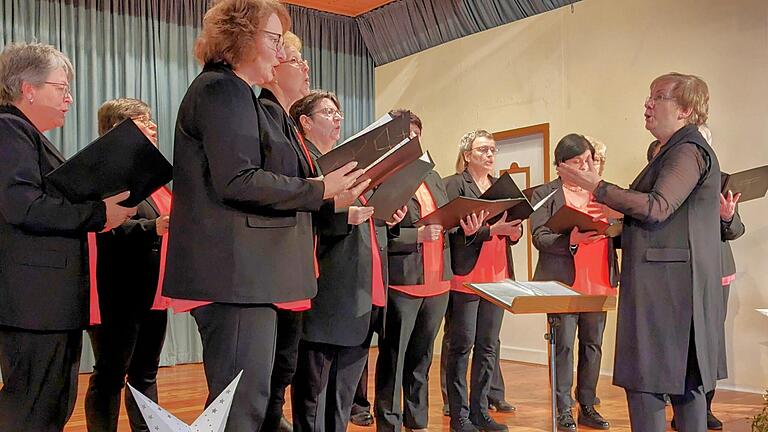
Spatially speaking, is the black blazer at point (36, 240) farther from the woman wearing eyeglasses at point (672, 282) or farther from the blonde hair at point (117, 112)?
the woman wearing eyeglasses at point (672, 282)

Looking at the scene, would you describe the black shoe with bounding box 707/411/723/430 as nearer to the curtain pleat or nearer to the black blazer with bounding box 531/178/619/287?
the black blazer with bounding box 531/178/619/287

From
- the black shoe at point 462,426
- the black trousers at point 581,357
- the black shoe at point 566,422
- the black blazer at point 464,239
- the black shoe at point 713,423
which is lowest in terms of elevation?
the black shoe at point 713,423

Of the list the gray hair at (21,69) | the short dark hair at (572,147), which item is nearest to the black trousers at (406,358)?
the short dark hair at (572,147)

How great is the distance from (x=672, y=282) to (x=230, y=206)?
56.4 inches

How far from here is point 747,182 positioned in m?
3.54

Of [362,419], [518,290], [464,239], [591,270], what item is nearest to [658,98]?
[518,290]

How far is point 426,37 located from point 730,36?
2835mm

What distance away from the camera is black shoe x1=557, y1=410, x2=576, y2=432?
365 cm

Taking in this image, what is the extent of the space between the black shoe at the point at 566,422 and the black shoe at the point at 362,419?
36.5 inches

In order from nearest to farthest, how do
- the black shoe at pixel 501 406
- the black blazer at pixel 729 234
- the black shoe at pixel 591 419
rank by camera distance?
the black blazer at pixel 729 234 < the black shoe at pixel 591 419 < the black shoe at pixel 501 406

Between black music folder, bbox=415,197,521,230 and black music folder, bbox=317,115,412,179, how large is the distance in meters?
0.98

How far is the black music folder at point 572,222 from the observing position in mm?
3404

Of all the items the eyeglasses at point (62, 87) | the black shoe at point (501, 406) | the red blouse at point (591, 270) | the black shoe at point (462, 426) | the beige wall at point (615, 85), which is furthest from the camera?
the beige wall at point (615, 85)

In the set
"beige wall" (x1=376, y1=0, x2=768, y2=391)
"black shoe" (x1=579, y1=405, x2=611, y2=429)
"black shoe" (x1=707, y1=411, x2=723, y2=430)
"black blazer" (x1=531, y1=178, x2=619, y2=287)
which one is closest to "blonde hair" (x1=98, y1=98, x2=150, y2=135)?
"black blazer" (x1=531, y1=178, x2=619, y2=287)
